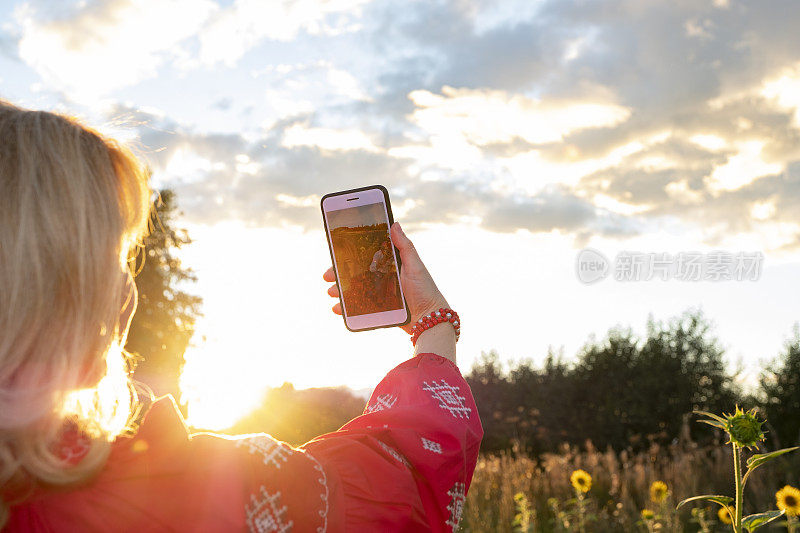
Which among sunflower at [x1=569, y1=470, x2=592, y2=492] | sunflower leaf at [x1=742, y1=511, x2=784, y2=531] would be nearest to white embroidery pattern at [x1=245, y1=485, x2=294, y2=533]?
sunflower leaf at [x1=742, y1=511, x2=784, y2=531]

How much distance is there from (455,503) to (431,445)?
0.15m

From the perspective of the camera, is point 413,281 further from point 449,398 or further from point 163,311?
point 163,311

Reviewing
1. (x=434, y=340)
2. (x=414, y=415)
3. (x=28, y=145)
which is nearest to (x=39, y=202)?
(x=28, y=145)

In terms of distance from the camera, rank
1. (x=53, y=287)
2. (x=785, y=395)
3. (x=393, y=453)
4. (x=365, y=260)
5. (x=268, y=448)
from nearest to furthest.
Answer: (x=53, y=287)
(x=268, y=448)
(x=393, y=453)
(x=365, y=260)
(x=785, y=395)

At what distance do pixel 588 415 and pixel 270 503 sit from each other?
21139 mm

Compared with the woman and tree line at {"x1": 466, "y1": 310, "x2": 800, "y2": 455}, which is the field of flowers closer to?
the woman

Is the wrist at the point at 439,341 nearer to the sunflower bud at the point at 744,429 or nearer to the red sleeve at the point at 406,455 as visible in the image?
the red sleeve at the point at 406,455

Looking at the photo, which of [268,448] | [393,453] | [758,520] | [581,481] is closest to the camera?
[268,448]

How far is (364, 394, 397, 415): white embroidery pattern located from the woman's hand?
0.54 metres

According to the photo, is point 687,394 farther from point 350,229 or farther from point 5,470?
point 5,470

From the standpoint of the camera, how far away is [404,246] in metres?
2.28

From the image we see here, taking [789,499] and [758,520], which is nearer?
[758,520]

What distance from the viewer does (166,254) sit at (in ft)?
75.2

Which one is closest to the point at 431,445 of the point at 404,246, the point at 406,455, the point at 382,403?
the point at 406,455
